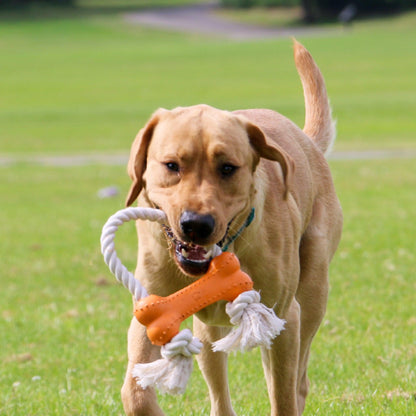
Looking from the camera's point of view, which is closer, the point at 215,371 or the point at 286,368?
the point at 286,368

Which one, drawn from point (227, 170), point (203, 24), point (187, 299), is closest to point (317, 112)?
point (227, 170)

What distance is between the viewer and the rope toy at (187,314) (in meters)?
3.75

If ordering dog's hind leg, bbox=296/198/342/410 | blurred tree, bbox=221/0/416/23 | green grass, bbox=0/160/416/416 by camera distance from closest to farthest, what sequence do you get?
dog's hind leg, bbox=296/198/342/410 < green grass, bbox=0/160/416/416 < blurred tree, bbox=221/0/416/23

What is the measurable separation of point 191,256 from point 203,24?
221 ft

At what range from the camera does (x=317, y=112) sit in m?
6.07

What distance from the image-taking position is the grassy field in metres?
5.39

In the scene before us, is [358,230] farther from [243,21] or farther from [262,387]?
[243,21]

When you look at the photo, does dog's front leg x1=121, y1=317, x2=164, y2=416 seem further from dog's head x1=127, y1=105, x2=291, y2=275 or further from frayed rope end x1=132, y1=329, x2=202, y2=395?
dog's head x1=127, y1=105, x2=291, y2=275

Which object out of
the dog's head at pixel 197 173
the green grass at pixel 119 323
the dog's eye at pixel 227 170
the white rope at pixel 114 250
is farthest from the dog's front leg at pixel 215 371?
the dog's eye at pixel 227 170

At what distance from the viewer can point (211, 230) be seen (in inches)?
141

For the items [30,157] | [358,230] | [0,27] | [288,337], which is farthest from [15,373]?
[0,27]

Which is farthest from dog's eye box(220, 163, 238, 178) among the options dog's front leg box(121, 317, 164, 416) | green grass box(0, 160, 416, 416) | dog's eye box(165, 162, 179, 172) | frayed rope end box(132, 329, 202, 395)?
green grass box(0, 160, 416, 416)

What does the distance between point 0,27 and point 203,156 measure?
219 feet

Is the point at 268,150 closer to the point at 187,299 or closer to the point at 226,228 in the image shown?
the point at 226,228
